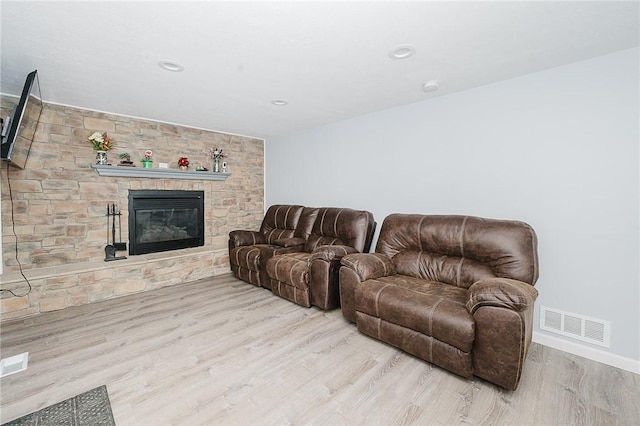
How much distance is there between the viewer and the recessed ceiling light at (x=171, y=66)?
2.20 metres

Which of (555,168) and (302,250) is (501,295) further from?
(302,250)

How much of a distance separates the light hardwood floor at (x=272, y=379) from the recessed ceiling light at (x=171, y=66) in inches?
90.5

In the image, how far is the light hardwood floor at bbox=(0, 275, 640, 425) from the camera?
1.61 meters

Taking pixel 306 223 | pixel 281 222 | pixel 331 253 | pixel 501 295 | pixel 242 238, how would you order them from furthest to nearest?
pixel 281 222 → pixel 242 238 → pixel 306 223 → pixel 331 253 → pixel 501 295

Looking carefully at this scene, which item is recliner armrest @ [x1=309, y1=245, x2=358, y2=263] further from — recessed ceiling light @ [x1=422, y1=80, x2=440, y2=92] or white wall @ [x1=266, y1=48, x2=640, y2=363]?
recessed ceiling light @ [x1=422, y1=80, x2=440, y2=92]

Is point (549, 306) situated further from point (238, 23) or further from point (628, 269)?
point (238, 23)

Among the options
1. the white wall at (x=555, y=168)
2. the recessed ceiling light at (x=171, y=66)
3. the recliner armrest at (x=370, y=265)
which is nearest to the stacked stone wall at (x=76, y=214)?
the recessed ceiling light at (x=171, y=66)

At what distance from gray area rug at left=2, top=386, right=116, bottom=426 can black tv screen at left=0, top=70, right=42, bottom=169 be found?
2029mm

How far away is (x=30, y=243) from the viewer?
303 centimetres

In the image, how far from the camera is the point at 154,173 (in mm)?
3805

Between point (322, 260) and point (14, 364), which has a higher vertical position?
point (322, 260)

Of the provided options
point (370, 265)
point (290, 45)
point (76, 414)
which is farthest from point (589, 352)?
point (76, 414)

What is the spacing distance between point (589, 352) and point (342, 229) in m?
2.40

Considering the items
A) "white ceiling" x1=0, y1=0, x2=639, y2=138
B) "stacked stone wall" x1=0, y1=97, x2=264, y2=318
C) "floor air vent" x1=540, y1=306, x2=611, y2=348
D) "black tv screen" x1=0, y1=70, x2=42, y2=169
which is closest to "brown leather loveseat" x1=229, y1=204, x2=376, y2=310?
"stacked stone wall" x1=0, y1=97, x2=264, y2=318
